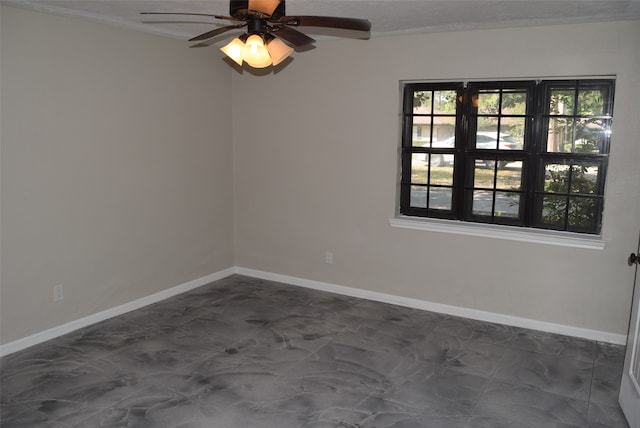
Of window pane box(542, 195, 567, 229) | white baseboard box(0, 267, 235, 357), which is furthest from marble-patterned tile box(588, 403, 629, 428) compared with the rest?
white baseboard box(0, 267, 235, 357)

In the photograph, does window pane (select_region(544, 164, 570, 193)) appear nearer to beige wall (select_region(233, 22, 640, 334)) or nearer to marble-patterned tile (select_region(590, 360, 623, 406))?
beige wall (select_region(233, 22, 640, 334))

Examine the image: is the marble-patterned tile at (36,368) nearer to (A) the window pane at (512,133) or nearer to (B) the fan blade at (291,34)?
(B) the fan blade at (291,34)

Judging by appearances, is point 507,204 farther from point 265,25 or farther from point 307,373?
point 265,25

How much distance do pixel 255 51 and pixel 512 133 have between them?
251 centimetres

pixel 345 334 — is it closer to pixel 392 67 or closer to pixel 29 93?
pixel 392 67

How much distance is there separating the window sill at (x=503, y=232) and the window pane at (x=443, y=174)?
340 mm

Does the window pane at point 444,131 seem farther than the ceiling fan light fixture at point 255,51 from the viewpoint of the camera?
Yes

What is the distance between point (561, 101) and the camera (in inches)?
159

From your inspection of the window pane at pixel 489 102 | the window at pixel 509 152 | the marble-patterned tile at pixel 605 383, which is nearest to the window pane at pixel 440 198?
the window at pixel 509 152

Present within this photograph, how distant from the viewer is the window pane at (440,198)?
459 centimetres

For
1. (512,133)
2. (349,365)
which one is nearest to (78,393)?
(349,365)

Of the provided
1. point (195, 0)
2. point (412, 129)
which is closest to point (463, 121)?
point (412, 129)

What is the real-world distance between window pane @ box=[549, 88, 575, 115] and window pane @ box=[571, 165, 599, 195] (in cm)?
44

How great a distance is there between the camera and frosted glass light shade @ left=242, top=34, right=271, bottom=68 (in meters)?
2.54
